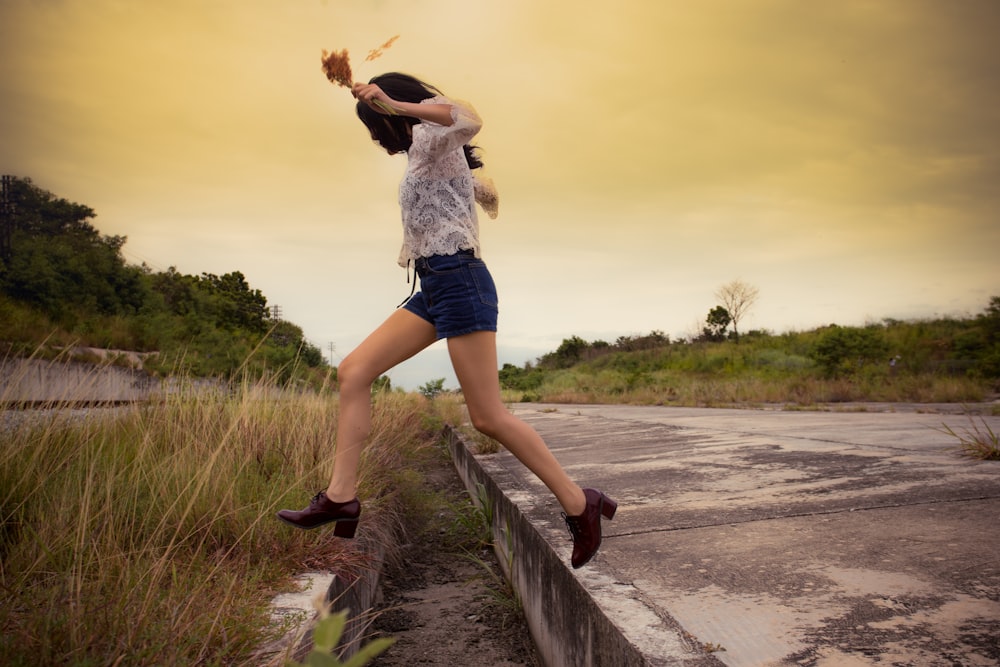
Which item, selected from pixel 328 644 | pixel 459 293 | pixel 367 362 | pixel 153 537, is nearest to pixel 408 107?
pixel 459 293

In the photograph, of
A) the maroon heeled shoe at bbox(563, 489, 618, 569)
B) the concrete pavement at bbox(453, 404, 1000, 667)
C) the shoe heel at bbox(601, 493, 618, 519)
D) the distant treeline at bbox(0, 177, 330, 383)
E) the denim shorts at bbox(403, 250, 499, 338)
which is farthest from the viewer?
the distant treeline at bbox(0, 177, 330, 383)

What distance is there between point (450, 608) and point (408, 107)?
102 inches

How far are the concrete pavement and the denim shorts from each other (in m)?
0.90

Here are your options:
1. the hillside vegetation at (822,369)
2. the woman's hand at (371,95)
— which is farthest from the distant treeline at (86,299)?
the woman's hand at (371,95)

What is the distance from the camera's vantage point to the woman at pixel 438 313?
2346mm

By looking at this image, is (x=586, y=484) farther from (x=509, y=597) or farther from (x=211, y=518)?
(x=211, y=518)

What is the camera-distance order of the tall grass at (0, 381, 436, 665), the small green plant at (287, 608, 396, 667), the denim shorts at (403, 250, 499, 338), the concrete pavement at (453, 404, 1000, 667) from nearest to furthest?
the small green plant at (287, 608, 396, 667)
the concrete pavement at (453, 404, 1000, 667)
the tall grass at (0, 381, 436, 665)
the denim shorts at (403, 250, 499, 338)

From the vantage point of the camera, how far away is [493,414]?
7.89ft

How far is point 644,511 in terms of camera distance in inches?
117

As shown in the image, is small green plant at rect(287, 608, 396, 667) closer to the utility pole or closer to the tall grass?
the tall grass

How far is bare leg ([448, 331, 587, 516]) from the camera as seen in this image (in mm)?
2342

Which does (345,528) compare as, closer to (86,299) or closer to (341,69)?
(341,69)

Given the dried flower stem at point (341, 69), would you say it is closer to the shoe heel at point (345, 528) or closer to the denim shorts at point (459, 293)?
the denim shorts at point (459, 293)

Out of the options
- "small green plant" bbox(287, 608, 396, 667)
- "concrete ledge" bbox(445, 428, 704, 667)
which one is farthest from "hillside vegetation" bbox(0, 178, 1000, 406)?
"small green plant" bbox(287, 608, 396, 667)
